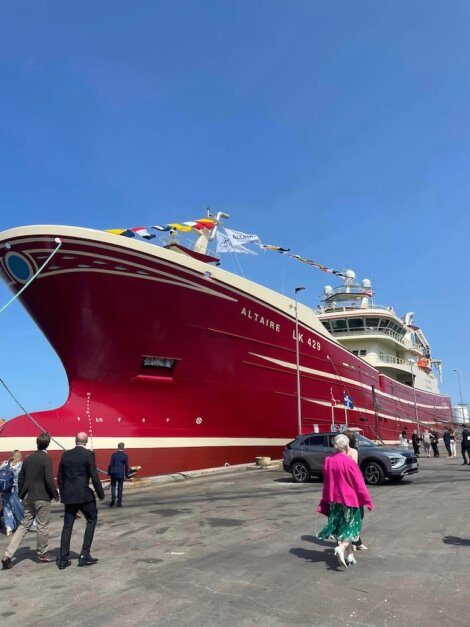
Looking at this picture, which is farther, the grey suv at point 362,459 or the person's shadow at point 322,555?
the grey suv at point 362,459

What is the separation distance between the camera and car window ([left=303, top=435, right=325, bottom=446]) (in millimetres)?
14693

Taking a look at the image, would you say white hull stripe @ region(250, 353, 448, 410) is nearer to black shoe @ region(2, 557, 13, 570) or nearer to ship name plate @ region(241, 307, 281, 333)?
ship name plate @ region(241, 307, 281, 333)

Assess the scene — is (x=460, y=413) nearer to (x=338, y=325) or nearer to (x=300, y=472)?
(x=338, y=325)

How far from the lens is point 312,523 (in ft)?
27.3

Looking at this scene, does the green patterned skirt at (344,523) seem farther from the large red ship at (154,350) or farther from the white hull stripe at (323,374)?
the white hull stripe at (323,374)

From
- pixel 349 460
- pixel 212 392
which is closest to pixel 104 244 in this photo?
pixel 212 392

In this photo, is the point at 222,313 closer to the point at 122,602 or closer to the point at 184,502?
the point at 184,502

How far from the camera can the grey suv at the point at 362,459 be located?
13.2m

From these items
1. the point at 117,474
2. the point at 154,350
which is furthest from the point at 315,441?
the point at 117,474

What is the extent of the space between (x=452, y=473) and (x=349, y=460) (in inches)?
482

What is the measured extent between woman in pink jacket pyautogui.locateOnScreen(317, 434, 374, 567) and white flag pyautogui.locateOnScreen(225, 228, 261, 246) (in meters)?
14.7

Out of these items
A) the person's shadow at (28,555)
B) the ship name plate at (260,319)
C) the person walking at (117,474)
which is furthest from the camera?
the ship name plate at (260,319)

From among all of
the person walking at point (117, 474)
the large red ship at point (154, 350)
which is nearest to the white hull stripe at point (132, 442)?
the large red ship at point (154, 350)

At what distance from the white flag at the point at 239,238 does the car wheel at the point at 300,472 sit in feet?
30.2
